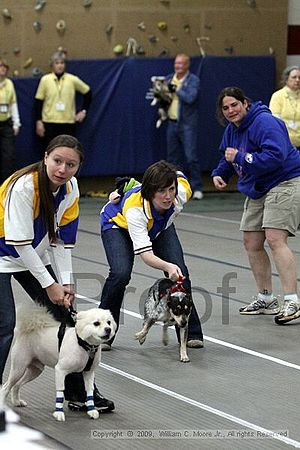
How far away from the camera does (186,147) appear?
14.5 m

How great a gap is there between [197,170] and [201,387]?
8910 millimetres

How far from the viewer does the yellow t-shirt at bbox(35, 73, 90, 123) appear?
13938 mm

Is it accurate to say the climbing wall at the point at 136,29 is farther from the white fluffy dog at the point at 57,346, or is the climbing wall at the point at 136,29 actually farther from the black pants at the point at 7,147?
the white fluffy dog at the point at 57,346

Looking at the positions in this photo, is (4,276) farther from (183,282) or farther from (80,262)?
(80,262)

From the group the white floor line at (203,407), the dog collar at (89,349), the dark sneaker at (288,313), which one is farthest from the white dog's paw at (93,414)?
the dark sneaker at (288,313)

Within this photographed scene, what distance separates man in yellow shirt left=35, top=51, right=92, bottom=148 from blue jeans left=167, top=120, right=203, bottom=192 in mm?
1269

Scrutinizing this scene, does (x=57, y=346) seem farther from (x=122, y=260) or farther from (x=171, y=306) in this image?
(x=122, y=260)

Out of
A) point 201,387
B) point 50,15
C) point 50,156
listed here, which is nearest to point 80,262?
point 201,387

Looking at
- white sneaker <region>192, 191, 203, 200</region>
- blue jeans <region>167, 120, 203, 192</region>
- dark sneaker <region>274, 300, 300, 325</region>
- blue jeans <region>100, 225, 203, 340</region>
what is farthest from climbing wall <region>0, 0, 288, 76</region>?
blue jeans <region>100, 225, 203, 340</region>

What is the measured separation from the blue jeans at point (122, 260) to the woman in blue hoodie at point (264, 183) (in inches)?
32.5

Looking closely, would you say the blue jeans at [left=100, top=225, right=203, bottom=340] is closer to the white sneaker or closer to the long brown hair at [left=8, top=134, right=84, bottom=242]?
the long brown hair at [left=8, top=134, right=84, bottom=242]

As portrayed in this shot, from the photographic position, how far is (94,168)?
48.2 ft

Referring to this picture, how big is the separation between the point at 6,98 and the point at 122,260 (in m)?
7.46

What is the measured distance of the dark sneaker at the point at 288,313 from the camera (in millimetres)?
7336
